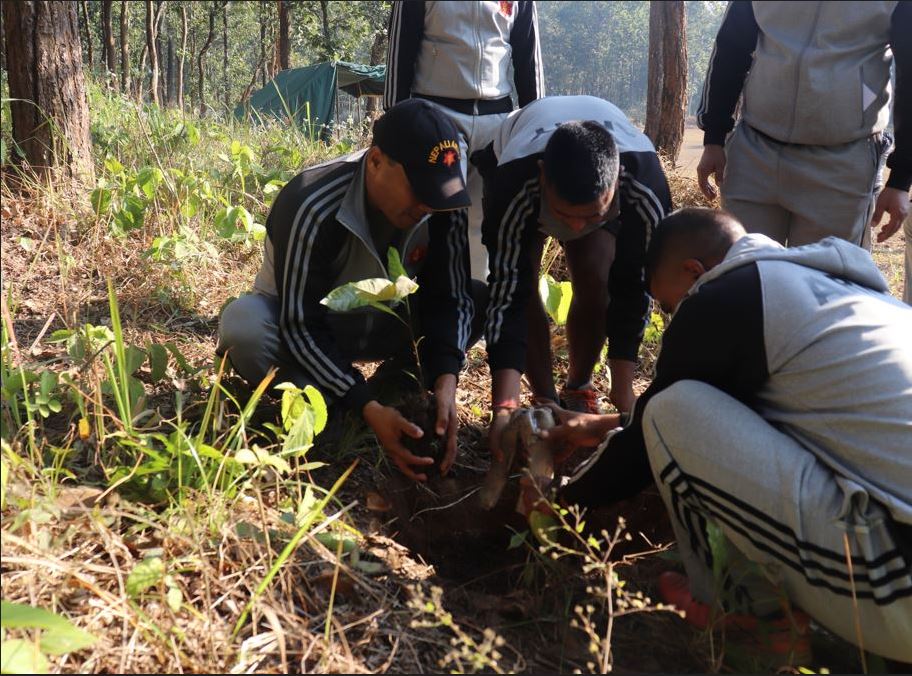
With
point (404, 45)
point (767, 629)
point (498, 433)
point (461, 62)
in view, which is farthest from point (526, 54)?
point (767, 629)

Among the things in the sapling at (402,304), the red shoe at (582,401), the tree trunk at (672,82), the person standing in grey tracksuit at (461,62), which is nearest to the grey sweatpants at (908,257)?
the red shoe at (582,401)

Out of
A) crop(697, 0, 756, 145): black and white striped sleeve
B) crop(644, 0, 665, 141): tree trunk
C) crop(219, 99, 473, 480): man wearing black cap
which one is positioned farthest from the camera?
crop(644, 0, 665, 141): tree trunk

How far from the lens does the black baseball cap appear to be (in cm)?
208

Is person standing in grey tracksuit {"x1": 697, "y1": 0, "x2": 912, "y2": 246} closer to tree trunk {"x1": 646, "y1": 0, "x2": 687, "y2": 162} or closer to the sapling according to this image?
the sapling

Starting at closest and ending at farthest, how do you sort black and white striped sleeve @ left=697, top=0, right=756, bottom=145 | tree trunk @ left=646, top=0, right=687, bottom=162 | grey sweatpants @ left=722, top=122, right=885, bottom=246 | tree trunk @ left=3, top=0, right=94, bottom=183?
grey sweatpants @ left=722, top=122, right=885, bottom=246 → black and white striped sleeve @ left=697, top=0, right=756, bottom=145 → tree trunk @ left=3, top=0, right=94, bottom=183 → tree trunk @ left=646, top=0, right=687, bottom=162

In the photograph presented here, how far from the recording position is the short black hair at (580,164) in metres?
2.10

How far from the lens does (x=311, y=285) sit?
2283 millimetres

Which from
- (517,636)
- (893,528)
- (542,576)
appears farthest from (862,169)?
(517,636)

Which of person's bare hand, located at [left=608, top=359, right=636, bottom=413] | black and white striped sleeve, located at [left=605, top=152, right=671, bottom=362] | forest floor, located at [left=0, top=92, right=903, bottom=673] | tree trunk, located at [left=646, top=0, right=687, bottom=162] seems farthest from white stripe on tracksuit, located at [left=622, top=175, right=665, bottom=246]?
tree trunk, located at [left=646, top=0, right=687, bottom=162]

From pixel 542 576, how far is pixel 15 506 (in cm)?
127

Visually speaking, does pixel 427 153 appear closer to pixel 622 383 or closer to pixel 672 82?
pixel 622 383

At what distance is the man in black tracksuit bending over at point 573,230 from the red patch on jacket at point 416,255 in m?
0.21

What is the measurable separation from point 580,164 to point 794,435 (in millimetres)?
841

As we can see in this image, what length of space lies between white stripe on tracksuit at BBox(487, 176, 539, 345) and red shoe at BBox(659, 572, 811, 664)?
0.98 metres
